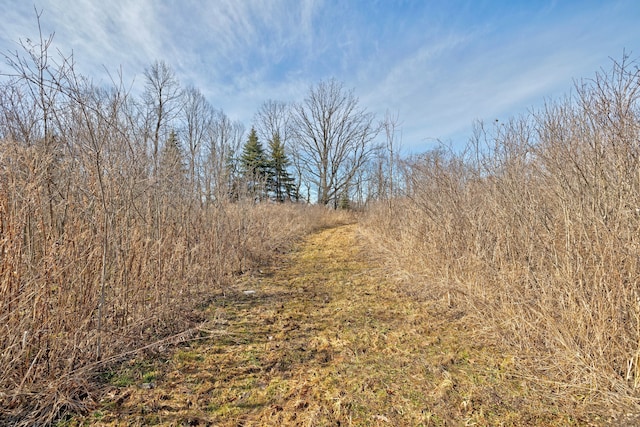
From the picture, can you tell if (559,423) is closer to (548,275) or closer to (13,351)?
(548,275)

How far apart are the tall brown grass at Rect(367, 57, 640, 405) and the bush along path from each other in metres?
0.28

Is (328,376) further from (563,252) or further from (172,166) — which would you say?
(172,166)

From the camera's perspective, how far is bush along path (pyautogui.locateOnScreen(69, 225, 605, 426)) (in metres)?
1.69

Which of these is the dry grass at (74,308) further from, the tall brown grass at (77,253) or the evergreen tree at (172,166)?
the evergreen tree at (172,166)

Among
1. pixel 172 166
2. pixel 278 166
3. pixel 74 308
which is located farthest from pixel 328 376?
pixel 278 166

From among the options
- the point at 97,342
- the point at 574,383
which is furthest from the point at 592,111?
the point at 97,342

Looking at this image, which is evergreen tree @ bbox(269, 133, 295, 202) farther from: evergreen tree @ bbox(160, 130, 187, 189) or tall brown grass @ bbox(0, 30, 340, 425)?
tall brown grass @ bbox(0, 30, 340, 425)

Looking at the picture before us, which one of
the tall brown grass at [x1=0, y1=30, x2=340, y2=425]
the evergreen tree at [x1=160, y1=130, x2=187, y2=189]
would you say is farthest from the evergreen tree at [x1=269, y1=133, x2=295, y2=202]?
the tall brown grass at [x1=0, y1=30, x2=340, y2=425]

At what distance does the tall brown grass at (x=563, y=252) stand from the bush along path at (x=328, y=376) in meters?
0.28

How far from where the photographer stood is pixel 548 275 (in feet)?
7.57

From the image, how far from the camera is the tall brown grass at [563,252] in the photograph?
1.74 metres

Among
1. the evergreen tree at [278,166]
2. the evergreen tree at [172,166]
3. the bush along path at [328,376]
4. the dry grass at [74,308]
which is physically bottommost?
the bush along path at [328,376]

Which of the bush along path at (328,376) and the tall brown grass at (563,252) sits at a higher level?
the tall brown grass at (563,252)

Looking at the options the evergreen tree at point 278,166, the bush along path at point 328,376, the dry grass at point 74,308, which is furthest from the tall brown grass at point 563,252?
the evergreen tree at point 278,166
